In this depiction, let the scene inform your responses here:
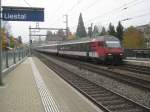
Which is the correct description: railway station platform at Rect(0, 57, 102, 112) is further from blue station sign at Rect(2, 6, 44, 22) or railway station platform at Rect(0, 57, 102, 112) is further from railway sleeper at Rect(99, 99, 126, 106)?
blue station sign at Rect(2, 6, 44, 22)

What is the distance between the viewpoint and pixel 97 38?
36.2 meters

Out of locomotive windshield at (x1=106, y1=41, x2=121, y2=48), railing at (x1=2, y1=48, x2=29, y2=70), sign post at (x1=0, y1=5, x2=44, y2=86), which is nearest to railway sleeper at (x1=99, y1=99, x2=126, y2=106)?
sign post at (x1=0, y1=5, x2=44, y2=86)

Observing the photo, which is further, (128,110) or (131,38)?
(131,38)

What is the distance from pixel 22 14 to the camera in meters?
20.9

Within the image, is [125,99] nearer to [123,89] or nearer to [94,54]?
[123,89]

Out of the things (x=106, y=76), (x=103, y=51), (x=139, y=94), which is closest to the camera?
(x=139, y=94)

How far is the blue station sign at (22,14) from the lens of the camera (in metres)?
19.3

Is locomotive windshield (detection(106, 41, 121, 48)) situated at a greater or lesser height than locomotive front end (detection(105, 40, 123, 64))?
greater


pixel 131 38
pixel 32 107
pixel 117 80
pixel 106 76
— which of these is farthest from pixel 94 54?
pixel 131 38

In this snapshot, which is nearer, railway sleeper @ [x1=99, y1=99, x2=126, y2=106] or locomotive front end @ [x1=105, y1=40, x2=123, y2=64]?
railway sleeper @ [x1=99, y1=99, x2=126, y2=106]

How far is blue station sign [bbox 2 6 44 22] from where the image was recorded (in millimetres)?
19281

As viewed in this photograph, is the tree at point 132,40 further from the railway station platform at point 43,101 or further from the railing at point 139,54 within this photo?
the railway station platform at point 43,101

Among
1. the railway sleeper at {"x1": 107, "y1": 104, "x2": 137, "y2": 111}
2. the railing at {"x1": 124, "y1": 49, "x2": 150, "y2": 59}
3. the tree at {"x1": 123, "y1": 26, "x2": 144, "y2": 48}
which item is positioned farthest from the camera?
the tree at {"x1": 123, "y1": 26, "x2": 144, "y2": 48}

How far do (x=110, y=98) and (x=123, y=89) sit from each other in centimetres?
289
